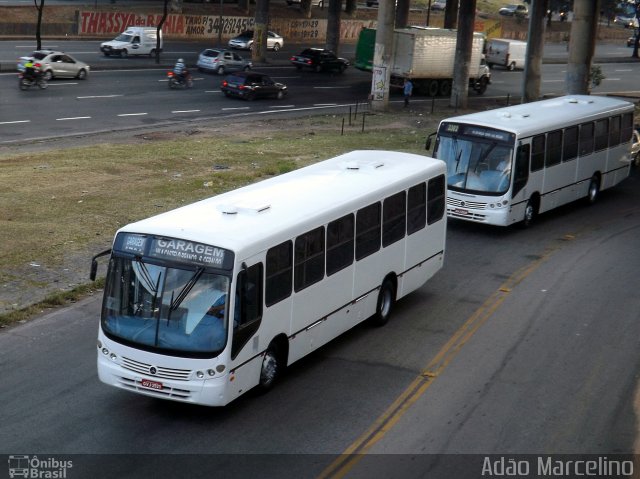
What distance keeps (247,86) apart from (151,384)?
3667 centimetres

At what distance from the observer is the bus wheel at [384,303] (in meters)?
16.8

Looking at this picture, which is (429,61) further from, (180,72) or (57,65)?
(57,65)

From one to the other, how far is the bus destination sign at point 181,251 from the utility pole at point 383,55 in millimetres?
35976

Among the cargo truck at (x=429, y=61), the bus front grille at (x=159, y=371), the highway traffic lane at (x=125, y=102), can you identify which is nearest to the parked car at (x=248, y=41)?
the cargo truck at (x=429, y=61)

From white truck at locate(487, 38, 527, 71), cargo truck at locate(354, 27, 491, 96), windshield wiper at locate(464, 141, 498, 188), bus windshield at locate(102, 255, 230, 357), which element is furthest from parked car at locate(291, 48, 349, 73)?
bus windshield at locate(102, 255, 230, 357)

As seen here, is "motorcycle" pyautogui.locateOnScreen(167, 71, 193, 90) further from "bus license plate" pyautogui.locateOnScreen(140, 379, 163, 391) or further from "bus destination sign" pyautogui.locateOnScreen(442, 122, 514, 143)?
"bus license plate" pyautogui.locateOnScreen(140, 379, 163, 391)

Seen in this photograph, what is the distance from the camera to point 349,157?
18422 millimetres

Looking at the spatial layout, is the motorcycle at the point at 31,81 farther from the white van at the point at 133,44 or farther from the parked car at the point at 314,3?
the parked car at the point at 314,3

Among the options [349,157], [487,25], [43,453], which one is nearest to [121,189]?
[349,157]

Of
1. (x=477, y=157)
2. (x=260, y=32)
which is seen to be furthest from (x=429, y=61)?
(x=477, y=157)

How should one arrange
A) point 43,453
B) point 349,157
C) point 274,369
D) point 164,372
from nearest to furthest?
1. point 43,453
2. point 164,372
3. point 274,369
4. point 349,157

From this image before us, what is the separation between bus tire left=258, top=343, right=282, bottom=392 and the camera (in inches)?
524

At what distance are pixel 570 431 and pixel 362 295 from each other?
4.31m

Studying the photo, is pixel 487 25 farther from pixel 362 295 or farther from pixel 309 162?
pixel 362 295
